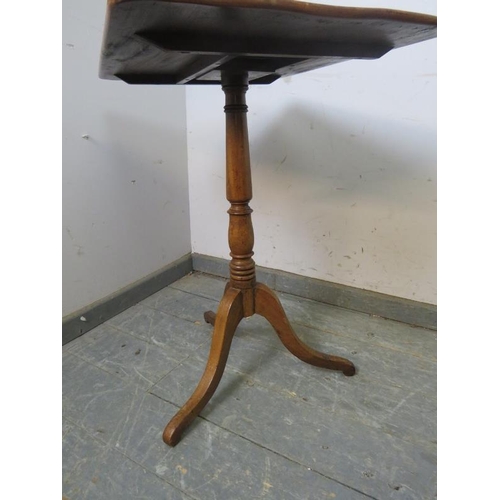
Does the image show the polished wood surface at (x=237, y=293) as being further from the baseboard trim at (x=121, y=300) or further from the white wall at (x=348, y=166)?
the baseboard trim at (x=121, y=300)

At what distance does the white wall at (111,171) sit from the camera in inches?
43.1

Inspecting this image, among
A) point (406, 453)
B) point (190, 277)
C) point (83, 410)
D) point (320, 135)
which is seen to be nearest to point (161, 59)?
point (320, 135)

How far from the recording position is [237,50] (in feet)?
1.92

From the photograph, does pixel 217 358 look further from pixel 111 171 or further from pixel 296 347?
pixel 111 171

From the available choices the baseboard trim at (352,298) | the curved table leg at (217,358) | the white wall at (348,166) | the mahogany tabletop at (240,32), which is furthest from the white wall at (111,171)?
the curved table leg at (217,358)

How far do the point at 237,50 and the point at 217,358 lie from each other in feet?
2.12

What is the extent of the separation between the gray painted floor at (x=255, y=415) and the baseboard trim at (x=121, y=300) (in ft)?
0.13

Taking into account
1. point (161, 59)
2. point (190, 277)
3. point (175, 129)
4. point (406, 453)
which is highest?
point (175, 129)

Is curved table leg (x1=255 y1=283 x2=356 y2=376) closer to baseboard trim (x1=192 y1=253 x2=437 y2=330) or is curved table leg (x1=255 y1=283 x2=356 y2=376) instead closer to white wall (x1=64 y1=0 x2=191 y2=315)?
baseboard trim (x1=192 y1=253 x2=437 y2=330)

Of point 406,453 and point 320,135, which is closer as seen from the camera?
point 406,453

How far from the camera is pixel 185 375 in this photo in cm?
99

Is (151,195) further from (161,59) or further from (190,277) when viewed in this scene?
(161,59)

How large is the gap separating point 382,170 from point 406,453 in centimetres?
79

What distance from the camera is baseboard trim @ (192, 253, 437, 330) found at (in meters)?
1.19
